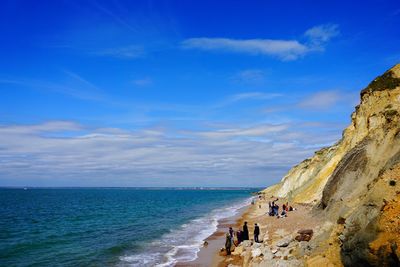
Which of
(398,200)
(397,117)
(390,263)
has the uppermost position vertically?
(397,117)

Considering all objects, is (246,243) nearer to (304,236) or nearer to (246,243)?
(246,243)

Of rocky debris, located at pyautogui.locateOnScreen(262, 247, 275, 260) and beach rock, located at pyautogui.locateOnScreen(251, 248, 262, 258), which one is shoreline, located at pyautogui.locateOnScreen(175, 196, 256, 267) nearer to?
beach rock, located at pyautogui.locateOnScreen(251, 248, 262, 258)

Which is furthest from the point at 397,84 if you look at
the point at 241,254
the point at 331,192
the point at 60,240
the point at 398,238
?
the point at 60,240

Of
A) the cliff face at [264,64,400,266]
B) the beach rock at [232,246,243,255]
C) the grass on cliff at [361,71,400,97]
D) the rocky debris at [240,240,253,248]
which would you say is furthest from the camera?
the grass on cliff at [361,71,400,97]

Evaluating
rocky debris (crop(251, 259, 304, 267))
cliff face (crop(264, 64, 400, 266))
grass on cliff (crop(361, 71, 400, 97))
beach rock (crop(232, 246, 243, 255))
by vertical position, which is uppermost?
grass on cliff (crop(361, 71, 400, 97))

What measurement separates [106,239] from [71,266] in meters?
11.2

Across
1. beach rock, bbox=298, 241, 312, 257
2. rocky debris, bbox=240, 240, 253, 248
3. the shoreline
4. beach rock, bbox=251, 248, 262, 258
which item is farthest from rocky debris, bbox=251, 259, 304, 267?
rocky debris, bbox=240, 240, 253, 248

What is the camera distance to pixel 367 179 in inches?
878

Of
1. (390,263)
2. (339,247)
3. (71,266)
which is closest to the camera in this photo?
(390,263)

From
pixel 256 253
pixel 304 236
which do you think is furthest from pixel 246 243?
pixel 304 236

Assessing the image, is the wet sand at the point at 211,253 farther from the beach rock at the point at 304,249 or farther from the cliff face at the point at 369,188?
the cliff face at the point at 369,188

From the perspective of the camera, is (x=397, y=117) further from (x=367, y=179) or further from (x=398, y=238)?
(x=398, y=238)

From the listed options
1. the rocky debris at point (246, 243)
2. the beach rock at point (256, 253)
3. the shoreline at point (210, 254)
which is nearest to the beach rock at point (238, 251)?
the rocky debris at point (246, 243)

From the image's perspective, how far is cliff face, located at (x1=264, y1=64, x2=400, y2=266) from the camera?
12.0 m
